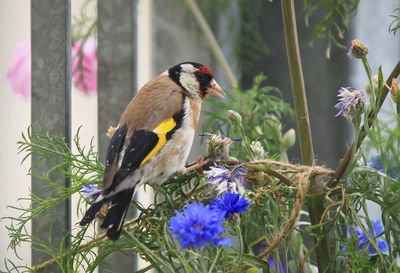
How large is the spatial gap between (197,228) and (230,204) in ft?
0.18

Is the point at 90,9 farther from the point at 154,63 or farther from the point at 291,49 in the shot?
the point at 291,49

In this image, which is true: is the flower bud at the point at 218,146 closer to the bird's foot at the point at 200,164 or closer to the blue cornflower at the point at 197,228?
the bird's foot at the point at 200,164

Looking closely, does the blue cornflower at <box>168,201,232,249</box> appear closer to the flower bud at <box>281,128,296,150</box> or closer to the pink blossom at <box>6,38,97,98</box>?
the flower bud at <box>281,128,296,150</box>

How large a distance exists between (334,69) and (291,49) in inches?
24.4

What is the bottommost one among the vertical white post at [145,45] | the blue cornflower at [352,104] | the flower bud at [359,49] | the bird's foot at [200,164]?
the bird's foot at [200,164]

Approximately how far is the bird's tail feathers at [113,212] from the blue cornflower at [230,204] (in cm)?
8

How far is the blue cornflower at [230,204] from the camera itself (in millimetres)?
433

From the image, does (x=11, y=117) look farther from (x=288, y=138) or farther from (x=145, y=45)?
(x=288, y=138)

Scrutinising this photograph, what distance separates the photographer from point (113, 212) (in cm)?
45

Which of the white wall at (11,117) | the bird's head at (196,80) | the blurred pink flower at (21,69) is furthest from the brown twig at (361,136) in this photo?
the white wall at (11,117)

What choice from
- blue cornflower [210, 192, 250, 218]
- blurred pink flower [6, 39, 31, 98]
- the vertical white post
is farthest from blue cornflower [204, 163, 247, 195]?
the vertical white post

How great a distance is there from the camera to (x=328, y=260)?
0.51 metres


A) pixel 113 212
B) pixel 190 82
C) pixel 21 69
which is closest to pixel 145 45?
pixel 21 69

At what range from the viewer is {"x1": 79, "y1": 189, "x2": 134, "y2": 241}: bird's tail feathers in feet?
1.45
